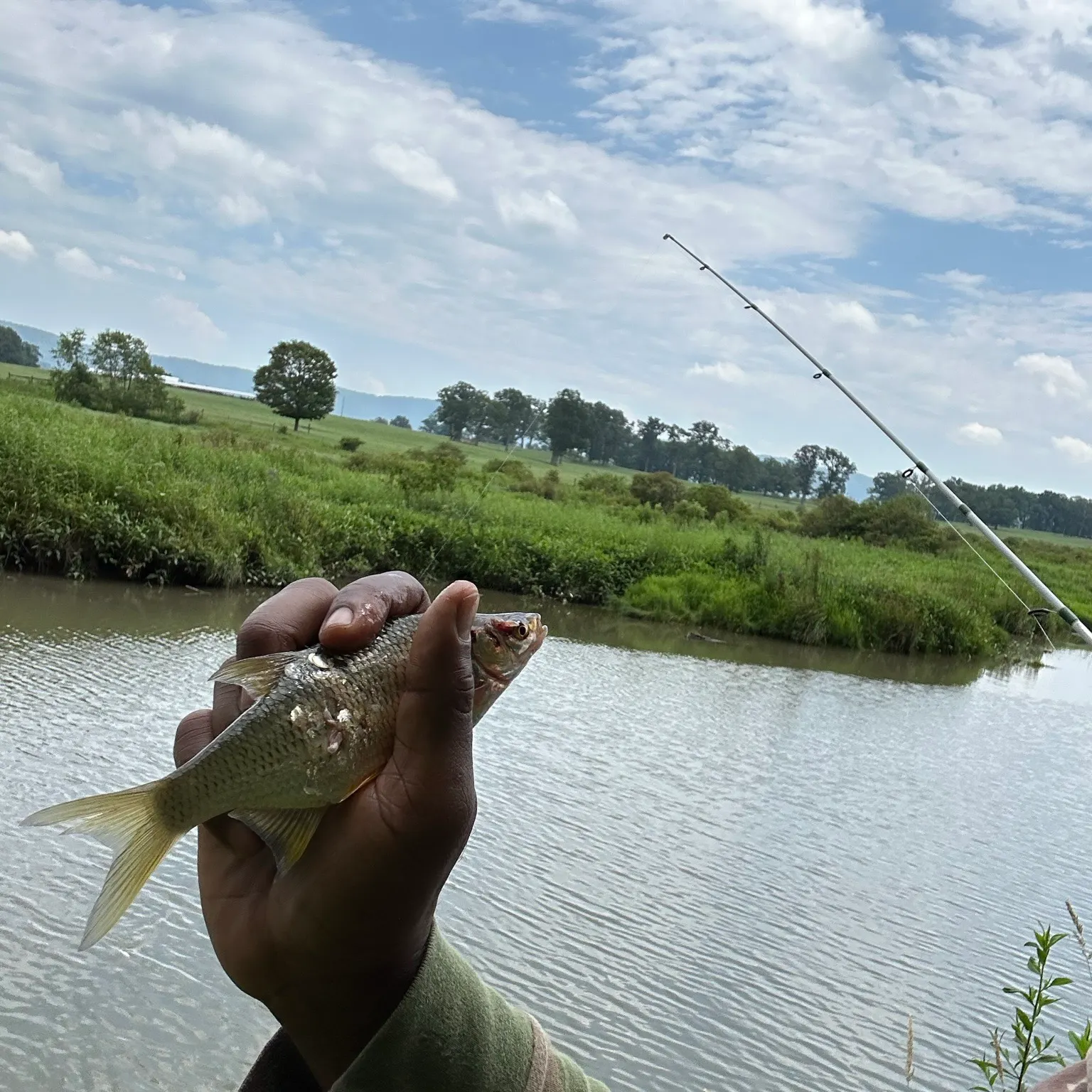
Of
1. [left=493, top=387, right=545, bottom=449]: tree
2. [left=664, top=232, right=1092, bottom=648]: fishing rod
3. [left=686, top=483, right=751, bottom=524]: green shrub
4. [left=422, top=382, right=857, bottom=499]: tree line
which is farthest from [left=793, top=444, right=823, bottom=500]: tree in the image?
[left=664, top=232, right=1092, bottom=648]: fishing rod

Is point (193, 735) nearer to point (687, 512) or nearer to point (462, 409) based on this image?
point (687, 512)

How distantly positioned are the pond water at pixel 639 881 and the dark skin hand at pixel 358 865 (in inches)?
166

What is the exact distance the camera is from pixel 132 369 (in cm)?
5116

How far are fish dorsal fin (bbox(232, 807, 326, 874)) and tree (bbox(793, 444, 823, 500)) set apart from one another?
95482 millimetres

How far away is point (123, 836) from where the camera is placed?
1.64 m

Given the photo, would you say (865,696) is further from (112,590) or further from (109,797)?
(109,797)

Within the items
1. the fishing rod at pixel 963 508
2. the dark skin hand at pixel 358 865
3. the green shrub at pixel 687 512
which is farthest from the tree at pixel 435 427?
the dark skin hand at pixel 358 865

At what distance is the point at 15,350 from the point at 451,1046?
4226 inches

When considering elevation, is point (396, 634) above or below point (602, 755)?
above

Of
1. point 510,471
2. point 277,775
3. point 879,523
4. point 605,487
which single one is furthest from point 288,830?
point 879,523

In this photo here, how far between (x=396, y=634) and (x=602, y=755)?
10.2 m

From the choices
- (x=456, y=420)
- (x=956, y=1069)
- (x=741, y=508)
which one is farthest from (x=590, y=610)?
(x=456, y=420)

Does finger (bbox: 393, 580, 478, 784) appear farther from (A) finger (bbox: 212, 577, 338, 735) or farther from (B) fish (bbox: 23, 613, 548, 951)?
(A) finger (bbox: 212, 577, 338, 735)

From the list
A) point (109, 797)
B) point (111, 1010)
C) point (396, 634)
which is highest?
point (396, 634)
